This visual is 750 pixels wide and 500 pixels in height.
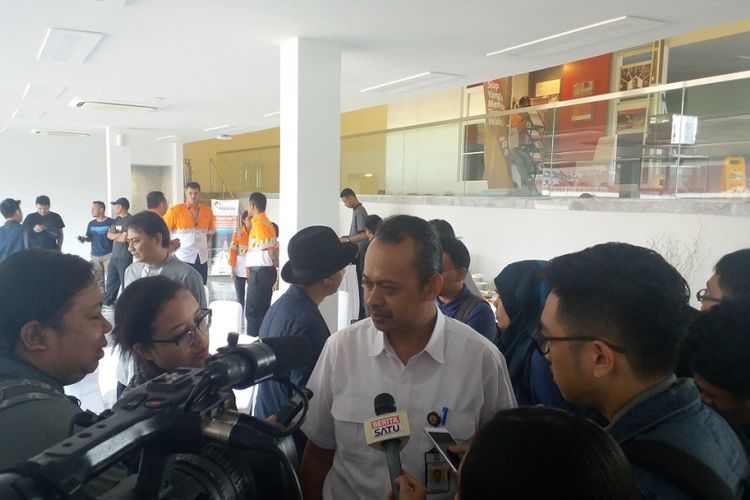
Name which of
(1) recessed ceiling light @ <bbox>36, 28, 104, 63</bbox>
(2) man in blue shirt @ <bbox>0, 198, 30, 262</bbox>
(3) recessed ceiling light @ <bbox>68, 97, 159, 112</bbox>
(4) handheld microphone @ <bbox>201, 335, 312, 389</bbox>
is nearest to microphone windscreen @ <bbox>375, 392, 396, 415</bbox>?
(4) handheld microphone @ <bbox>201, 335, 312, 389</bbox>

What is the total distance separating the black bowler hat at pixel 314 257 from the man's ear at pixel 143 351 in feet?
1.96

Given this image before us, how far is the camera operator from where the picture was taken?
1.05 m

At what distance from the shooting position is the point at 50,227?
7.61 meters

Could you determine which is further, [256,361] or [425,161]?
[425,161]

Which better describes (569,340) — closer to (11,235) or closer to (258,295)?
(258,295)

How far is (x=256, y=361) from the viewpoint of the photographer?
0.87m

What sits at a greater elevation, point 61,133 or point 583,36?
point 583,36

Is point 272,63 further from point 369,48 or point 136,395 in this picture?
point 136,395

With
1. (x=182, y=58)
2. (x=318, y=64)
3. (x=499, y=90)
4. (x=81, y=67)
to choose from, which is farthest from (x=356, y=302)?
(x=499, y=90)

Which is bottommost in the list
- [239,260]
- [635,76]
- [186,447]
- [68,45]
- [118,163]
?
[239,260]

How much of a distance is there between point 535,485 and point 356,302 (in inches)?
179

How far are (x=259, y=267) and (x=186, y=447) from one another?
4.89 meters

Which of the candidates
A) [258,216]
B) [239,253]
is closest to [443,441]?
[258,216]

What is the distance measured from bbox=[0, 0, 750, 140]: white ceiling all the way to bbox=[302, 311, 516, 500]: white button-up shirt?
2.60m
